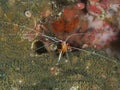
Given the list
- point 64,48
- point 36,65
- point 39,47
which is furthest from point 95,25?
point 36,65

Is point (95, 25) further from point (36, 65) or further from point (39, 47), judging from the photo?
point (36, 65)

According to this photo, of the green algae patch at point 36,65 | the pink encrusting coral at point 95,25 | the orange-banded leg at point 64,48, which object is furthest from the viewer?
the pink encrusting coral at point 95,25

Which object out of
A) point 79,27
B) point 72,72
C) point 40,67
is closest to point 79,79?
point 72,72

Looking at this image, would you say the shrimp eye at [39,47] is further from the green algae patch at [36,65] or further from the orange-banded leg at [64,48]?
the orange-banded leg at [64,48]

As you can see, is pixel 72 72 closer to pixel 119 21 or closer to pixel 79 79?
pixel 79 79

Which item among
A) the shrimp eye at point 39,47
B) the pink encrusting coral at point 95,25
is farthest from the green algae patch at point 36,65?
the pink encrusting coral at point 95,25

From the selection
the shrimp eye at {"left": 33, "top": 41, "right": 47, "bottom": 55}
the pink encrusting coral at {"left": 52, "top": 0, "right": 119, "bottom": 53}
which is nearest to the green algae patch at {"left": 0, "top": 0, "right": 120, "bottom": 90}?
the shrimp eye at {"left": 33, "top": 41, "right": 47, "bottom": 55}

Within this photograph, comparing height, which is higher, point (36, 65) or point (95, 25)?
point (95, 25)

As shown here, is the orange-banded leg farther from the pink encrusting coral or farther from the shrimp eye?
the shrimp eye

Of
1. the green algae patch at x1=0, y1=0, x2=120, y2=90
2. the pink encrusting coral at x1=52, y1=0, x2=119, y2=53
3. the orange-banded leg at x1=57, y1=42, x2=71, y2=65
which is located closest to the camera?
the green algae patch at x1=0, y1=0, x2=120, y2=90

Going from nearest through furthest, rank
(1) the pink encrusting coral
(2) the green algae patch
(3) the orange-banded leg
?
(2) the green algae patch
(3) the orange-banded leg
(1) the pink encrusting coral

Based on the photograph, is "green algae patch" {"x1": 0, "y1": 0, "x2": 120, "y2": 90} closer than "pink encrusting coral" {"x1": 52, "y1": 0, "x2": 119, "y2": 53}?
Yes

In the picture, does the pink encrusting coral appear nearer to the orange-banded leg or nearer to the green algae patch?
the orange-banded leg
